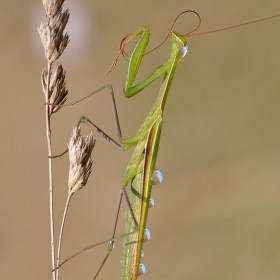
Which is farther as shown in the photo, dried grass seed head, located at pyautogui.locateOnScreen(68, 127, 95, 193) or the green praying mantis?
the green praying mantis

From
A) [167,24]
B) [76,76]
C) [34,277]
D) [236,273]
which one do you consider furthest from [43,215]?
[167,24]

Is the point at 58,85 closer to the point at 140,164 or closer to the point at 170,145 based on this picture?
the point at 140,164

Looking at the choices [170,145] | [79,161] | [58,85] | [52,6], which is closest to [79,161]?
[79,161]

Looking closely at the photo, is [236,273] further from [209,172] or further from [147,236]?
[147,236]

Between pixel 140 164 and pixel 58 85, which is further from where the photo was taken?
pixel 140 164

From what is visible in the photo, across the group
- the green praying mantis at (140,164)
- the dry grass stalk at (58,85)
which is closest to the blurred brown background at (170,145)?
the green praying mantis at (140,164)

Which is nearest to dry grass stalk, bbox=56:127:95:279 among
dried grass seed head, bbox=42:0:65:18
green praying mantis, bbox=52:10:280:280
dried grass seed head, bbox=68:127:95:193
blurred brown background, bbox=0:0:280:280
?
dried grass seed head, bbox=68:127:95:193

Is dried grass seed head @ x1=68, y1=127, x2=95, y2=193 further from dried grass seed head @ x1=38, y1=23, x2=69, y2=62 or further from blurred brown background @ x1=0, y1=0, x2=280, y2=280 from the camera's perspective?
blurred brown background @ x1=0, y1=0, x2=280, y2=280

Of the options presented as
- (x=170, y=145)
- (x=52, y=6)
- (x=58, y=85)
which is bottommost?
(x=58, y=85)

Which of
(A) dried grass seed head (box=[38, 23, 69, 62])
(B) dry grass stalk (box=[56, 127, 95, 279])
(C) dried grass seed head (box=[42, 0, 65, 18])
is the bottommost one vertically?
(B) dry grass stalk (box=[56, 127, 95, 279])
